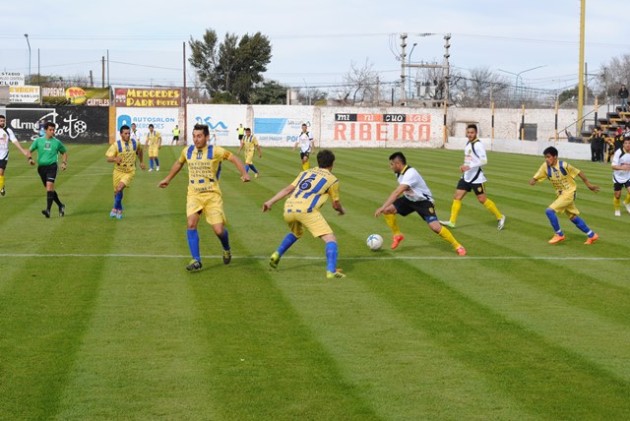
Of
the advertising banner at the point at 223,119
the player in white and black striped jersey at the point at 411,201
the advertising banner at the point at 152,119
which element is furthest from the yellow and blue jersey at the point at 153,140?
the advertising banner at the point at 223,119

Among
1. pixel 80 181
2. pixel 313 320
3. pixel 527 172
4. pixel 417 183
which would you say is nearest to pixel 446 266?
pixel 417 183

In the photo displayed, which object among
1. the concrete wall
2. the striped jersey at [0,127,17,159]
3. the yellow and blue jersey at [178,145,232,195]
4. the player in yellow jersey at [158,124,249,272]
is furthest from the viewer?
the concrete wall

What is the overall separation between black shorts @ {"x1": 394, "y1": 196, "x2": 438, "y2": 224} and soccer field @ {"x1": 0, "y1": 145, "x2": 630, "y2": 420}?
0.61 metres

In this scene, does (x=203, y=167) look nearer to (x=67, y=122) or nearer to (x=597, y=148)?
(x=597, y=148)

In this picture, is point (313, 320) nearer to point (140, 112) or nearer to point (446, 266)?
point (446, 266)

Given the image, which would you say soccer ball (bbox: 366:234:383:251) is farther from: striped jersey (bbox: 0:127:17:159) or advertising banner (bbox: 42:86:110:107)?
advertising banner (bbox: 42:86:110:107)

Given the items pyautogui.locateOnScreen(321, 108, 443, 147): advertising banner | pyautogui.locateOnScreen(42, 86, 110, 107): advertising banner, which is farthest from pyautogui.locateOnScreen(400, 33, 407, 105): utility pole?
pyautogui.locateOnScreen(42, 86, 110, 107): advertising banner

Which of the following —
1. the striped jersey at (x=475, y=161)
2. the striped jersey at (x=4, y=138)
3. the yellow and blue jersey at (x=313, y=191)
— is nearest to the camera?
the yellow and blue jersey at (x=313, y=191)

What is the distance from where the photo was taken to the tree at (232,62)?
96688mm

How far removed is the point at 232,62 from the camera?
97062 millimetres

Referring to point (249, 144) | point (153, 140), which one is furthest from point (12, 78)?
point (249, 144)

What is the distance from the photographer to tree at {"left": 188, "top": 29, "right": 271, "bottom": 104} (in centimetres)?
9669

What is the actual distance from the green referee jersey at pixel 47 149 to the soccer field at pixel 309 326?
6.10ft

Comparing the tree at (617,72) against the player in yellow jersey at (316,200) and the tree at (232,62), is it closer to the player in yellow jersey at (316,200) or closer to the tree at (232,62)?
the tree at (232,62)
